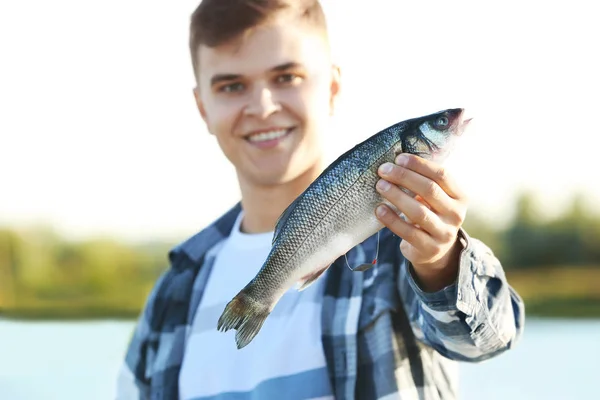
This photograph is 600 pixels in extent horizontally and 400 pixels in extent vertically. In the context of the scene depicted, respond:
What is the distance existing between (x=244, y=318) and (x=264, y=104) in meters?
0.63

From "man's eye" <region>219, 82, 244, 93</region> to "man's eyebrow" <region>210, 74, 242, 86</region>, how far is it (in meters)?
0.02

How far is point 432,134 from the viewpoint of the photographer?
128cm

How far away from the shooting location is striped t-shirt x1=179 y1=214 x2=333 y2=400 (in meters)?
1.65

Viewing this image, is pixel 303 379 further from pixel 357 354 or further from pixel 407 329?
pixel 407 329

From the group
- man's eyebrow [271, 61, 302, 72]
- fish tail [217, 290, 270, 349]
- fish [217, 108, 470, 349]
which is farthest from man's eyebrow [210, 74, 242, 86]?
fish tail [217, 290, 270, 349]

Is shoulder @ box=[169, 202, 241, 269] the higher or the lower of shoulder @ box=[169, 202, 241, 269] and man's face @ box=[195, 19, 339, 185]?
the lower

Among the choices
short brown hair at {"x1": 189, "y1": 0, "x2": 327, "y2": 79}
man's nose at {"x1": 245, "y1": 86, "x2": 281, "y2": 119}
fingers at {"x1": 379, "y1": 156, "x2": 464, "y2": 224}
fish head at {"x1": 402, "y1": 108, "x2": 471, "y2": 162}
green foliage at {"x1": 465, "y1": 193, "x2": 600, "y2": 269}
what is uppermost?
short brown hair at {"x1": 189, "y1": 0, "x2": 327, "y2": 79}

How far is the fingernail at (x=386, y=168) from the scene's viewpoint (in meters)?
1.24

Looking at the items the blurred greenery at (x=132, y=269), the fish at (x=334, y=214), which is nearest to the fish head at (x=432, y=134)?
the fish at (x=334, y=214)

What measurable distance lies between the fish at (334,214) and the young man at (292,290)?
7 centimetres

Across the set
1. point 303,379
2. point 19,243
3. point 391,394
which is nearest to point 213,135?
point 303,379

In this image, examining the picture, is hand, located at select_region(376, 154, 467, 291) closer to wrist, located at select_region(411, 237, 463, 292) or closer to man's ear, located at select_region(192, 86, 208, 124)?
wrist, located at select_region(411, 237, 463, 292)

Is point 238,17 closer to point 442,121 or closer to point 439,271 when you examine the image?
point 442,121

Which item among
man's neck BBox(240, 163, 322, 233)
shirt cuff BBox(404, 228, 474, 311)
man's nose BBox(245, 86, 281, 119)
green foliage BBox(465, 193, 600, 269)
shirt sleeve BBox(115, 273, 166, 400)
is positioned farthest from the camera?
green foliage BBox(465, 193, 600, 269)
